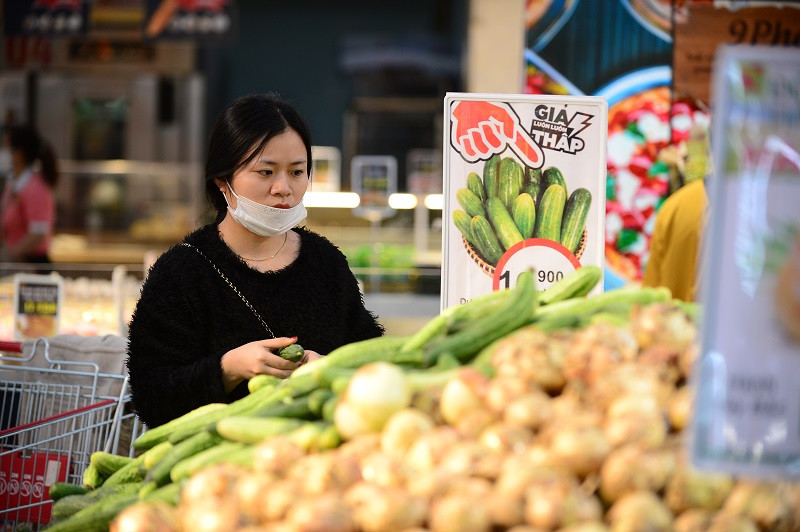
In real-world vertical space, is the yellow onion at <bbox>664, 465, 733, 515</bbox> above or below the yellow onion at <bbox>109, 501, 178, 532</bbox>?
above

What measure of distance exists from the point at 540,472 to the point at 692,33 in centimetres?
431

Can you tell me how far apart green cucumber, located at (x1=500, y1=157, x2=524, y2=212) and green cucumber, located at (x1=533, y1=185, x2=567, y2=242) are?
0.28 feet

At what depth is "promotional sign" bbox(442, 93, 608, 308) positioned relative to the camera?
9.91ft

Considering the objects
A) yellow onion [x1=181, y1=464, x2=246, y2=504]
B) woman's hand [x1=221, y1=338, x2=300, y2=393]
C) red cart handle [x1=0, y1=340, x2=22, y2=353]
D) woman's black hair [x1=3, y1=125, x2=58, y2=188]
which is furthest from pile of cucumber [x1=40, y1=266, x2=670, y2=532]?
woman's black hair [x1=3, y1=125, x2=58, y2=188]

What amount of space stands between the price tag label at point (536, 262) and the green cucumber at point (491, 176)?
6.7 inches

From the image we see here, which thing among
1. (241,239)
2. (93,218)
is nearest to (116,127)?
(93,218)

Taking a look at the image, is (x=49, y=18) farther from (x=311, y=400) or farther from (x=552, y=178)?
(x=311, y=400)

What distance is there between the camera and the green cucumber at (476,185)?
3018 mm

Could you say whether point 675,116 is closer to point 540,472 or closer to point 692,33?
point 692,33

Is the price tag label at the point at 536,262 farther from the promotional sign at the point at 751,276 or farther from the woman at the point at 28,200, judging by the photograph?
Answer: the woman at the point at 28,200

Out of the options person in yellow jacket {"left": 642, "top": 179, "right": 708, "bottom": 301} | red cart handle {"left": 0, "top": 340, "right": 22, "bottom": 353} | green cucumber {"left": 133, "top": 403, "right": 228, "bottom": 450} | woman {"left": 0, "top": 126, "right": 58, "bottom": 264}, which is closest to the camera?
green cucumber {"left": 133, "top": 403, "right": 228, "bottom": 450}

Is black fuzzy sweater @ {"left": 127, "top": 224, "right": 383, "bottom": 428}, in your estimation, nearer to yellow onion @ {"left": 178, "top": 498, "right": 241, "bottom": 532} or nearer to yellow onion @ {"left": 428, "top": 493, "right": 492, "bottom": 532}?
yellow onion @ {"left": 178, "top": 498, "right": 241, "bottom": 532}

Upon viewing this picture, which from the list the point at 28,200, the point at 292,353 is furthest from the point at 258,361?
the point at 28,200

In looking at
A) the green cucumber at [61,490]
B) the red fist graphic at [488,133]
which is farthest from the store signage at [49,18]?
the green cucumber at [61,490]
